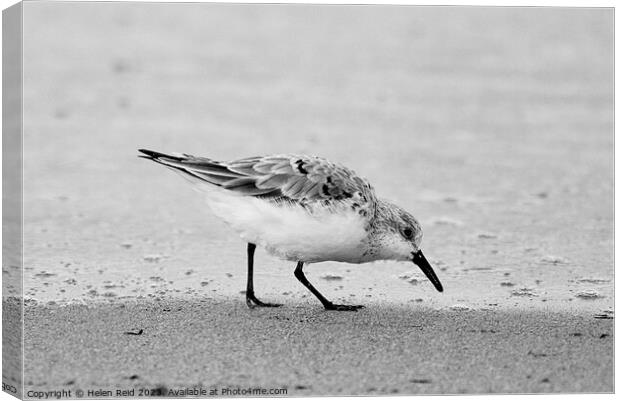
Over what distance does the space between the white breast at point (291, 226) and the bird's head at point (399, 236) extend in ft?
0.57

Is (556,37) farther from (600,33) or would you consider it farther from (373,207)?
(373,207)

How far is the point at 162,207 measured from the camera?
6523mm

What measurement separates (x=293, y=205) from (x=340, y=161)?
248cm

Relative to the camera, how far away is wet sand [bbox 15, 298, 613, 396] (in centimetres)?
418

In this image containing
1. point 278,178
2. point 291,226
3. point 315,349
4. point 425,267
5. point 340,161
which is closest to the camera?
point 315,349

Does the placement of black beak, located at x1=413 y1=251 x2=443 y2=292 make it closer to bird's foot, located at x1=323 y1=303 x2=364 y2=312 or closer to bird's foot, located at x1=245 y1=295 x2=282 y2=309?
bird's foot, located at x1=323 y1=303 x2=364 y2=312

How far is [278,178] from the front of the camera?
4879 mm

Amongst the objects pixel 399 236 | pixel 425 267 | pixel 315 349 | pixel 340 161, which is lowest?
pixel 315 349

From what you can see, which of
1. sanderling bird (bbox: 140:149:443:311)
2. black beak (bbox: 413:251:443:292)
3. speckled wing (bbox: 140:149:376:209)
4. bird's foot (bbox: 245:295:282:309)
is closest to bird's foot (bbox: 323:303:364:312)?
sanderling bird (bbox: 140:149:443:311)

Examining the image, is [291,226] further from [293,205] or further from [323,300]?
[323,300]

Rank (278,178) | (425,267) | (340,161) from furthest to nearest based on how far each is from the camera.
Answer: (340,161)
(425,267)
(278,178)

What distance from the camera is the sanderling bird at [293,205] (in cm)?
478

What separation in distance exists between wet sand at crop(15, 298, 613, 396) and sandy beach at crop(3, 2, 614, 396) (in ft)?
0.04

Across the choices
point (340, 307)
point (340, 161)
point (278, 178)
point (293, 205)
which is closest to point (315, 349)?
point (340, 307)
